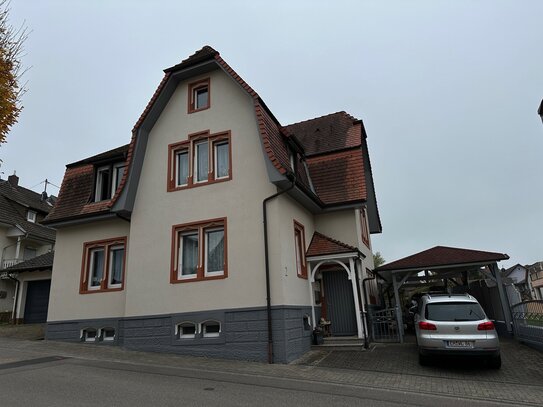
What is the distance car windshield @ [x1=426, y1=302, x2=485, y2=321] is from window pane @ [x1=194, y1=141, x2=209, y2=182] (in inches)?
307

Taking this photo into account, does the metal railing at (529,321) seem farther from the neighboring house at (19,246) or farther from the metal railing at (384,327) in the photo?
the neighboring house at (19,246)

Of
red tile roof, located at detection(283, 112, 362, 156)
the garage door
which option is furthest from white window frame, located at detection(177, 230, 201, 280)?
the garage door

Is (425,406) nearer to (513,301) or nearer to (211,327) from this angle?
(211,327)

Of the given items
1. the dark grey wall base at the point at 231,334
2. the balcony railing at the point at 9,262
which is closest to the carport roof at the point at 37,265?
the balcony railing at the point at 9,262

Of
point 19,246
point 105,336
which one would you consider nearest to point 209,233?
point 105,336

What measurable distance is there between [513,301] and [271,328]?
9512mm

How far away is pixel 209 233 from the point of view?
1234 cm

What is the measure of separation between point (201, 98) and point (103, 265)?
23.2 ft

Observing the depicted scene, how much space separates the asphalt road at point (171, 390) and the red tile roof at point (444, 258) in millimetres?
7475

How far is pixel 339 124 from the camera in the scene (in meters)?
18.2

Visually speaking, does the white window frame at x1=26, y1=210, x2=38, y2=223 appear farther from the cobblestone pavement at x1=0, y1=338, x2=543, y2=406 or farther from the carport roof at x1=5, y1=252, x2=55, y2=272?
the cobblestone pavement at x1=0, y1=338, x2=543, y2=406

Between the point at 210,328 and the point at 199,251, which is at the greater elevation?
the point at 199,251

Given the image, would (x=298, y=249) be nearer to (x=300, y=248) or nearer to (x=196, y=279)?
(x=300, y=248)

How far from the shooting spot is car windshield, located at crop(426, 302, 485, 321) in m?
9.16
